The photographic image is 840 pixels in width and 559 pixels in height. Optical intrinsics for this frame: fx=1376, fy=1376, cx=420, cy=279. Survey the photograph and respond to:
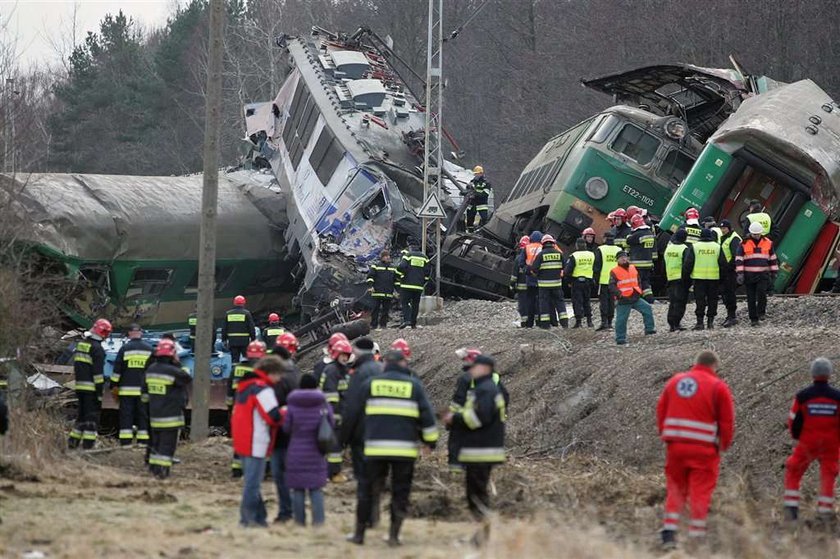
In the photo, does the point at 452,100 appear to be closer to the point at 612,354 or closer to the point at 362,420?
the point at 612,354

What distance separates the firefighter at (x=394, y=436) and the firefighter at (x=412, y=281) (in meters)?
12.4

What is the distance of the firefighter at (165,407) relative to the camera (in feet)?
43.9

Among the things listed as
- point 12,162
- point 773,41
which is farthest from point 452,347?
point 773,41

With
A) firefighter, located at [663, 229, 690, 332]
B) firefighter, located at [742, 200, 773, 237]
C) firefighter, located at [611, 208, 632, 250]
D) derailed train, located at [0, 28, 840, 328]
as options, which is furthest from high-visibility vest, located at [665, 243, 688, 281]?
derailed train, located at [0, 28, 840, 328]

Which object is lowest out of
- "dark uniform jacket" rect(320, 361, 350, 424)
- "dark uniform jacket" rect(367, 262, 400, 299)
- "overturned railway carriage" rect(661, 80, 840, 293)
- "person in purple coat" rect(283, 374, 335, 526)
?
"person in purple coat" rect(283, 374, 335, 526)

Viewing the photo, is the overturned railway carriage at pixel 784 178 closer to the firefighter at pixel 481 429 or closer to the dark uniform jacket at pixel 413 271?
the dark uniform jacket at pixel 413 271

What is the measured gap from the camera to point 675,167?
923 inches

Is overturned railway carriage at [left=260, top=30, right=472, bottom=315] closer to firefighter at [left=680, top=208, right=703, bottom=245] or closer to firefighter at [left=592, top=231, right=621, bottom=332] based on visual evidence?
firefighter at [left=592, top=231, right=621, bottom=332]

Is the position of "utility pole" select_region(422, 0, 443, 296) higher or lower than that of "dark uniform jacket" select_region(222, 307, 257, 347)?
higher

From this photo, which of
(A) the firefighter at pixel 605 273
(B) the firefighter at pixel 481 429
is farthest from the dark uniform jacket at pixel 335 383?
(A) the firefighter at pixel 605 273

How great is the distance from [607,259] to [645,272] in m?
0.73

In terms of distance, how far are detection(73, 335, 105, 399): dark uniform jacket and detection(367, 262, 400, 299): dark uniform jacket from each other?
7.34 meters

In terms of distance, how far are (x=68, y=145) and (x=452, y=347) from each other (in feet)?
151

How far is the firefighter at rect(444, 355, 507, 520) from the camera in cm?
1006
